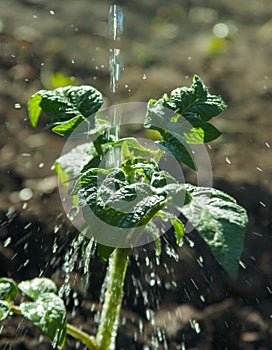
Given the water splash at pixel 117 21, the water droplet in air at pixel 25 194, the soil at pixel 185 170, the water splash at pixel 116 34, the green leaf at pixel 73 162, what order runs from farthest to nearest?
the water splash at pixel 117 21 → the water splash at pixel 116 34 → the water droplet in air at pixel 25 194 → the soil at pixel 185 170 → the green leaf at pixel 73 162

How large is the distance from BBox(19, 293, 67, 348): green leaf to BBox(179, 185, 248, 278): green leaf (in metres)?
0.39

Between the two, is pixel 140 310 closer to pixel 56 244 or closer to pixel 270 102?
pixel 56 244

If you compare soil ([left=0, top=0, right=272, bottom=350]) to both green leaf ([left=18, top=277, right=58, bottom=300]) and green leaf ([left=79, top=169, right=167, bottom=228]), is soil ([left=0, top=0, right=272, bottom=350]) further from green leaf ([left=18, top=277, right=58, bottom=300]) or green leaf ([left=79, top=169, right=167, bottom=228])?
green leaf ([left=18, top=277, right=58, bottom=300])

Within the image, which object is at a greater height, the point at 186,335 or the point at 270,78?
the point at 270,78

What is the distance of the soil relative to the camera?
2.12 m

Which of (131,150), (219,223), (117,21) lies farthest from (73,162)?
(117,21)

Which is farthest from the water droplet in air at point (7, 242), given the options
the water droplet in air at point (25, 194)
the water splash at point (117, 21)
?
the water splash at point (117, 21)

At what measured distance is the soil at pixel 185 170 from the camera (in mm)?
Answer: 2125

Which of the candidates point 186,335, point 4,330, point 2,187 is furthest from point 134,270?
point 2,187

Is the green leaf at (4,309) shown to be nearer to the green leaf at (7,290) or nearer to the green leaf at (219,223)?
the green leaf at (7,290)

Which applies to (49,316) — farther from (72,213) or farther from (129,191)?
(129,191)

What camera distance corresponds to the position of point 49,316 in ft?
4.27

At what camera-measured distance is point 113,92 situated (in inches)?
119

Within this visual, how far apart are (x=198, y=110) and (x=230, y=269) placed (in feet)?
1.30
